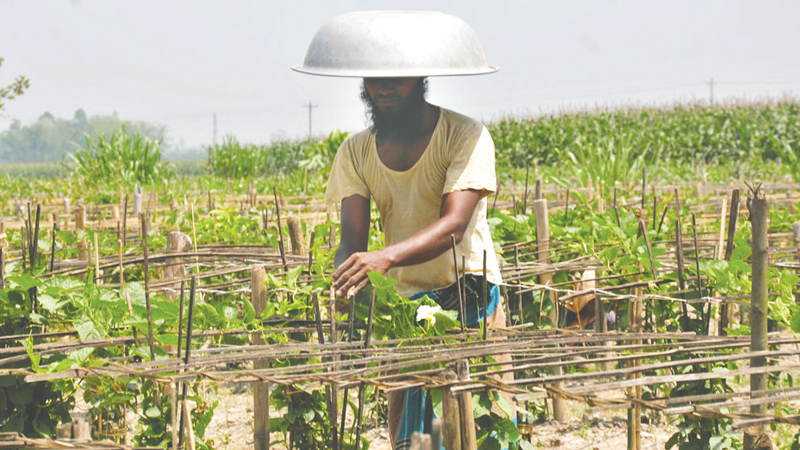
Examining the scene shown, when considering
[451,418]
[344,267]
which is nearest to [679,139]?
[344,267]

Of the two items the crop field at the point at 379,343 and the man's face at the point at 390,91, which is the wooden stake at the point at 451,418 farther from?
the man's face at the point at 390,91

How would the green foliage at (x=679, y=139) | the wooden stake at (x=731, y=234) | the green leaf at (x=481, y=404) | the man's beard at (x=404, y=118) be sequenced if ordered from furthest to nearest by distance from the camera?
the green foliage at (x=679, y=139) < the wooden stake at (x=731, y=234) < the man's beard at (x=404, y=118) < the green leaf at (x=481, y=404)

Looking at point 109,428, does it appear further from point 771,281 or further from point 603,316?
point 771,281

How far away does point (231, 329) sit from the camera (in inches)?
88.8

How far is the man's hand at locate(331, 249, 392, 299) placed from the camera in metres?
2.15

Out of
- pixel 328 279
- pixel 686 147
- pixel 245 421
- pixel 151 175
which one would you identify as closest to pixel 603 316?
pixel 328 279

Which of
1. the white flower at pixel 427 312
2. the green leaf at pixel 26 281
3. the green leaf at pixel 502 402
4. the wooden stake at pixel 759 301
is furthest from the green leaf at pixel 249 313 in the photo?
the wooden stake at pixel 759 301

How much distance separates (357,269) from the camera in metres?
2.15

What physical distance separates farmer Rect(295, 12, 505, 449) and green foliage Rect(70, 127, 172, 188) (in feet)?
32.2

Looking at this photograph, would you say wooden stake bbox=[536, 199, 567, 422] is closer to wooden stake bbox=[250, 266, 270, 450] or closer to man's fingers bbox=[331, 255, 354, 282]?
wooden stake bbox=[250, 266, 270, 450]

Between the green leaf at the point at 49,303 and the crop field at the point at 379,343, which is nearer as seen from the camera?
the crop field at the point at 379,343

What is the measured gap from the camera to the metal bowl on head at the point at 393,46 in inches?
80.9

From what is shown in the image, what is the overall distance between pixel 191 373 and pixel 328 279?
85cm

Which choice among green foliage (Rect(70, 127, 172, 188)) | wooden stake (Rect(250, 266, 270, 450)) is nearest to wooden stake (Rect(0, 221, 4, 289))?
wooden stake (Rect(250, 266, 270, 450))
